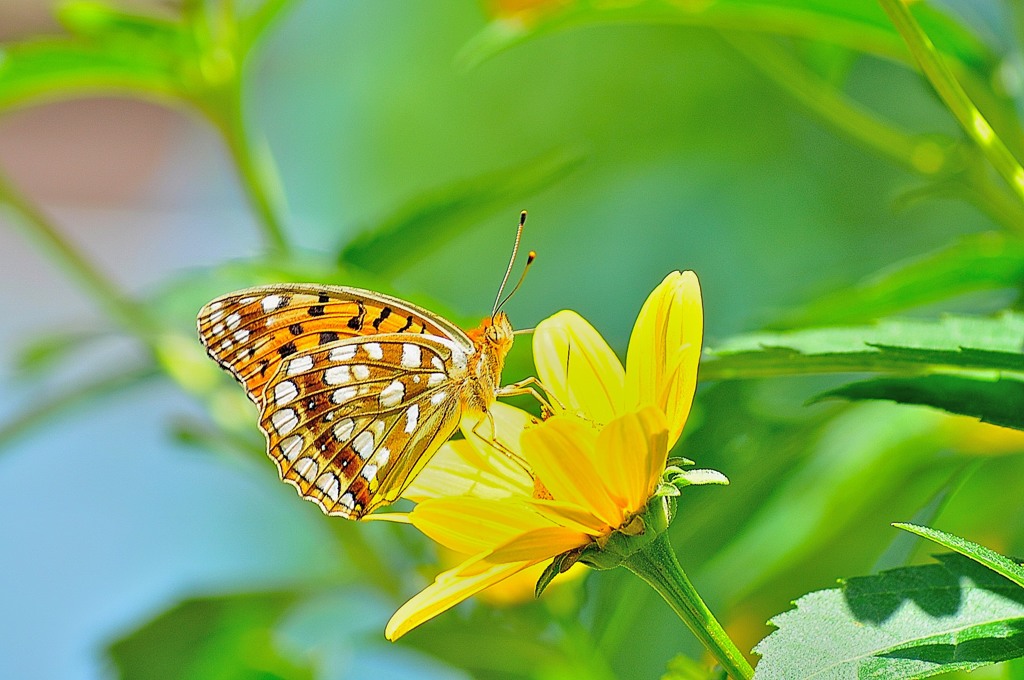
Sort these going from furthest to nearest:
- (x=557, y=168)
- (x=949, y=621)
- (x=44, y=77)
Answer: (x=44, y=77), (x=557, y=168), (x=949, y=621)

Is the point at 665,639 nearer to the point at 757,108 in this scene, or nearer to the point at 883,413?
the point at 883,413

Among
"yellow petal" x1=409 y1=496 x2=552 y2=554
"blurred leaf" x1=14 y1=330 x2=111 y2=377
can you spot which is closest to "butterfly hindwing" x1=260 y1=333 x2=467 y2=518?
"yellow petal" x1=409 y1=496 x2=552 y2=554

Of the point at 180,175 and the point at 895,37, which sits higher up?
the point at 180,175

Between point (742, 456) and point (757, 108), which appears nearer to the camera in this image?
point (742, 456)

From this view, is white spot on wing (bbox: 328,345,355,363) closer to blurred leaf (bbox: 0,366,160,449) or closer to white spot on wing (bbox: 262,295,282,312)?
white spot on wing (bbox: 262,295,282,312)

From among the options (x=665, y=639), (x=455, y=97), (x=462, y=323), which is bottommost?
(x=665, y=639)

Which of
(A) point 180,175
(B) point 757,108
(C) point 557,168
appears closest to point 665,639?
(C) point 557,168

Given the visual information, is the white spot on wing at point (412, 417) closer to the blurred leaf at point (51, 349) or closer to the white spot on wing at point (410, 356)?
the white spot on wing at point (410, 356)

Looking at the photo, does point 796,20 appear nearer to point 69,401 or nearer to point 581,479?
point 581,479
